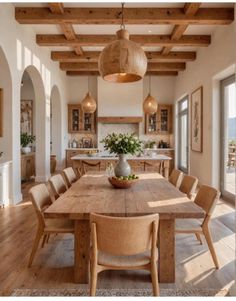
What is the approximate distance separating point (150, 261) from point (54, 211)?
0.79 meters

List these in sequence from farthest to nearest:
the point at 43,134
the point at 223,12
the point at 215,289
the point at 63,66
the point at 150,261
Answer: the point at 63,66 < the point at 43,134 < the point at 223,12 < the point at 215,289 < the point at 150,261

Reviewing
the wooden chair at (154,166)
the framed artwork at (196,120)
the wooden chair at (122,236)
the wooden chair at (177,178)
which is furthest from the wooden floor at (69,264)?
the framed artwork at (196,120)

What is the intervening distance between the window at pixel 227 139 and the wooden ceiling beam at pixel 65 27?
3.26 metres

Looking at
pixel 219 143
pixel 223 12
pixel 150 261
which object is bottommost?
pixel 150 261

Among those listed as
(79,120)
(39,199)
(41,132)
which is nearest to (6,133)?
(41,132)

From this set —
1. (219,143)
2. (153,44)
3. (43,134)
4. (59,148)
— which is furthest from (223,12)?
(59,148)

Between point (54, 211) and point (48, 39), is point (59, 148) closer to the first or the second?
point (48, 39)

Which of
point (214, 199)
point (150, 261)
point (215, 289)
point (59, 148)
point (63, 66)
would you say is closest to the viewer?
point (150, 261)

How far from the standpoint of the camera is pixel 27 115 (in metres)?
9.77

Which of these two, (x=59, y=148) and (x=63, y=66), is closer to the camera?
(x=63, y=66)

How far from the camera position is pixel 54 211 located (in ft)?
6.87

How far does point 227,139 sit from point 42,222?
4340 millimetres

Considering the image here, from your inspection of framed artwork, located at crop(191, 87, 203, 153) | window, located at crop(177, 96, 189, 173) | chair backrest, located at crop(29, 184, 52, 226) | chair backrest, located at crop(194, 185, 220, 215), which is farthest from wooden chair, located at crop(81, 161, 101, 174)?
window, located at crop(177, 96, 189, 173)

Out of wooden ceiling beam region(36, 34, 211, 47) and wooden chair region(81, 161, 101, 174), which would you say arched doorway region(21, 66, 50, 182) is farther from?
wooden chair region(81, 161, 101, 174)
